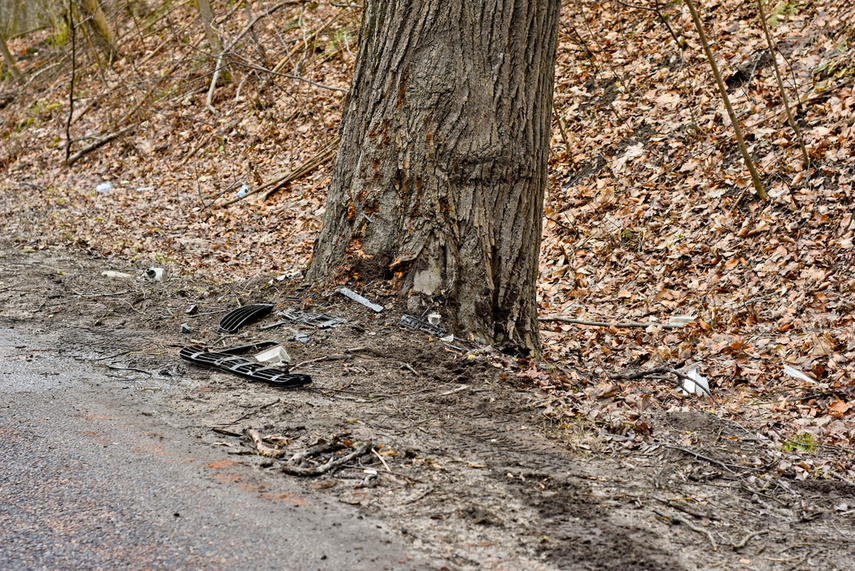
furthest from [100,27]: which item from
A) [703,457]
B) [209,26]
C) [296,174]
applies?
[703,457]

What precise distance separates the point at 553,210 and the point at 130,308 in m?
4.81

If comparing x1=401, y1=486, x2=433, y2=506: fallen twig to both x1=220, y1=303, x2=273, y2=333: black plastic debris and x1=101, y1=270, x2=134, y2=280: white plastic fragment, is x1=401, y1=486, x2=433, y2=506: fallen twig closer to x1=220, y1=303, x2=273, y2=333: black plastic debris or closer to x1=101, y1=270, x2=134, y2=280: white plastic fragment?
x1=220, y1=303, x2=273, y2=333: black plastic debris

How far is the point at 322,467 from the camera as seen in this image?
267 cm

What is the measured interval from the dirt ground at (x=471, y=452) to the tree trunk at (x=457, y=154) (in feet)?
1.09

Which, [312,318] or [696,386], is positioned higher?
[312,318]

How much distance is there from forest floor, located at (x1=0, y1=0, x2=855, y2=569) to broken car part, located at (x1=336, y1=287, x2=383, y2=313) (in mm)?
58

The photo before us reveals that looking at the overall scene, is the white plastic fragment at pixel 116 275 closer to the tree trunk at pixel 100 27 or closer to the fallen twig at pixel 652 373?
the fallen twig at pixel 652 373

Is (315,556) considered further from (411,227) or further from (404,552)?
(411,227)

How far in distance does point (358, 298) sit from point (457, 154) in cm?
113

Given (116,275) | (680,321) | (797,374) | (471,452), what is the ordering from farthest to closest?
(116,275) < (680,321) < (797,374) < (471,452)

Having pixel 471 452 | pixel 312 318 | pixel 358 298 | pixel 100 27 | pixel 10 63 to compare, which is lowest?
pixel 471 452

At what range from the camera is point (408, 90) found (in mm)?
4242

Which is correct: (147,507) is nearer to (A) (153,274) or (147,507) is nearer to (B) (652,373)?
(B) (652,373)

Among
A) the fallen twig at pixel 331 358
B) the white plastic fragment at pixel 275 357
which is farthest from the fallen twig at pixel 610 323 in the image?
the white plastic fragment at pixel 275 357
